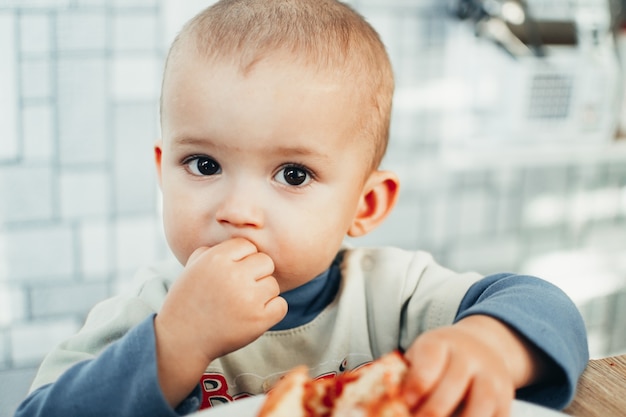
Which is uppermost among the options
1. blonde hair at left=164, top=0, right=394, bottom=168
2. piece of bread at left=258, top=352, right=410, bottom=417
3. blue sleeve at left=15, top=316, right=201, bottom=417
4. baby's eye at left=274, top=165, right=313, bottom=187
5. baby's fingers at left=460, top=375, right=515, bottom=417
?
blonde hair at left=164, top=0, right=394, bottom=168

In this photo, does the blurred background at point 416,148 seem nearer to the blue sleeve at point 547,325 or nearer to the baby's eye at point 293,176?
the baby's eye at point 293,176

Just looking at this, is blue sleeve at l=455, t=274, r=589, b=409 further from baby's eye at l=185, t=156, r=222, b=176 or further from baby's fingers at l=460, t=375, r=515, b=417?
baby's eye at l=185, t=156, r=222, b=176

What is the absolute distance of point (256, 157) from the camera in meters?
0.69

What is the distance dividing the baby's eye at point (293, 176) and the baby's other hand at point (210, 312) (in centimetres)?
9

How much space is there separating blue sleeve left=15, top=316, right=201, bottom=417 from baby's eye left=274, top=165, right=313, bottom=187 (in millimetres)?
214

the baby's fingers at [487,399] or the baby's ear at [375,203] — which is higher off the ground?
the baby's ear at [375,203]

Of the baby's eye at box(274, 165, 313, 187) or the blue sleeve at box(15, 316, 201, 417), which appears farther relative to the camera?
the baby's eye at box(274, 165, 313, 187)

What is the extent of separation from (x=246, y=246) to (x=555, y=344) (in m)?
0.32

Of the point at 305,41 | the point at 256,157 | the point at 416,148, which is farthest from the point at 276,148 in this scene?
the point at 416,148

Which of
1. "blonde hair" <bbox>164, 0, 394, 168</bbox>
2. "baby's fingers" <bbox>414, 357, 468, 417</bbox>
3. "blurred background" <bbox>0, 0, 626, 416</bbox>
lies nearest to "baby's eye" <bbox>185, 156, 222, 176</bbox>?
"blonde hair" <bbox>164, 0, 394, 168</bbox>

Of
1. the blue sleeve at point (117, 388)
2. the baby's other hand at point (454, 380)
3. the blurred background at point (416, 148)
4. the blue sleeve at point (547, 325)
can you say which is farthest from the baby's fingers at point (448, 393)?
the blurred background at point (416, 148)

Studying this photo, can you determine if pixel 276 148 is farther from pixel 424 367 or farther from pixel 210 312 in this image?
pixel 424 367

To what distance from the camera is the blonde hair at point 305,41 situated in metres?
0.72

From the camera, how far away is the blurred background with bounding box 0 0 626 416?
1.84 m
